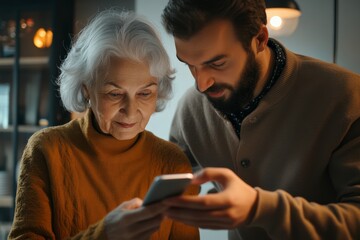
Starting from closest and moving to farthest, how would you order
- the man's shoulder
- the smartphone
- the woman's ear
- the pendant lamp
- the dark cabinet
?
1. the smartphone
2. the woman's ear
3. the man's shoulder
4. the pendant lamp
5. the dark cabinet

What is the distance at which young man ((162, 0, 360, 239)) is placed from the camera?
3.93 feet

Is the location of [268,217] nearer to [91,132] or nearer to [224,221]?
Result: [224,221]

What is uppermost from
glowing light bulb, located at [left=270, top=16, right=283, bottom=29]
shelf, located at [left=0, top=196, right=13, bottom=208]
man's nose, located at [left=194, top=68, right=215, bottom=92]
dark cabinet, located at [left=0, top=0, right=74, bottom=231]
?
glowing light bulb, located at [left=270, top=16, right=283, bottom=29]

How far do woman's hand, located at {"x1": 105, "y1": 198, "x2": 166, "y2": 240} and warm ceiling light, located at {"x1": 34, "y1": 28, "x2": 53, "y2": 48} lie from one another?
8.07 ft

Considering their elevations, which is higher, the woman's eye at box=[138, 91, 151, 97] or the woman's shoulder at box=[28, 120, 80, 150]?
the woman's eye at box=[138, 91, 151, 97]

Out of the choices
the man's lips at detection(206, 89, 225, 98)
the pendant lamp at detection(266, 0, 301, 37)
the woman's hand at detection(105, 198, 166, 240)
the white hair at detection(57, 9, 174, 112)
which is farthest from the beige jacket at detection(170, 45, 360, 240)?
the pendant lamp at detection(266, 0, 301, 37)

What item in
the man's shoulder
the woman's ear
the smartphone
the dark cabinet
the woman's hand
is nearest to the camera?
the smartphone

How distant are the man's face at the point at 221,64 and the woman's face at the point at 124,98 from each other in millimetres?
127

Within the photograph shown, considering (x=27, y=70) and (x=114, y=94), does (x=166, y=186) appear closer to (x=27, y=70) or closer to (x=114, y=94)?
(x=114, y=94)

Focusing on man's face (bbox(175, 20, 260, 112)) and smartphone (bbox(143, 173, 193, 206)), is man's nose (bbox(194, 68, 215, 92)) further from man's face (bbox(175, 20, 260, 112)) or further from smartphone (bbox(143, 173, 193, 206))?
smartphone (bbox(143, 173, 193, 206))

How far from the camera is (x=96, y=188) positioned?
4.16 ft

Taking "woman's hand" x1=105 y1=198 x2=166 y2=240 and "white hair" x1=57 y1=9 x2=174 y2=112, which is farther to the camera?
"white hair" x1=57 y1=9 x2=174 y2=112

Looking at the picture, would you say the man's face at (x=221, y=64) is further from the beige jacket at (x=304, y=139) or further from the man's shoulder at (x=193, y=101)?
the man's shoulder at (x=193, y=101)

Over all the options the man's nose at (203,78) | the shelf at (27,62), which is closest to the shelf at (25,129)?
the shelf at (27,62)
